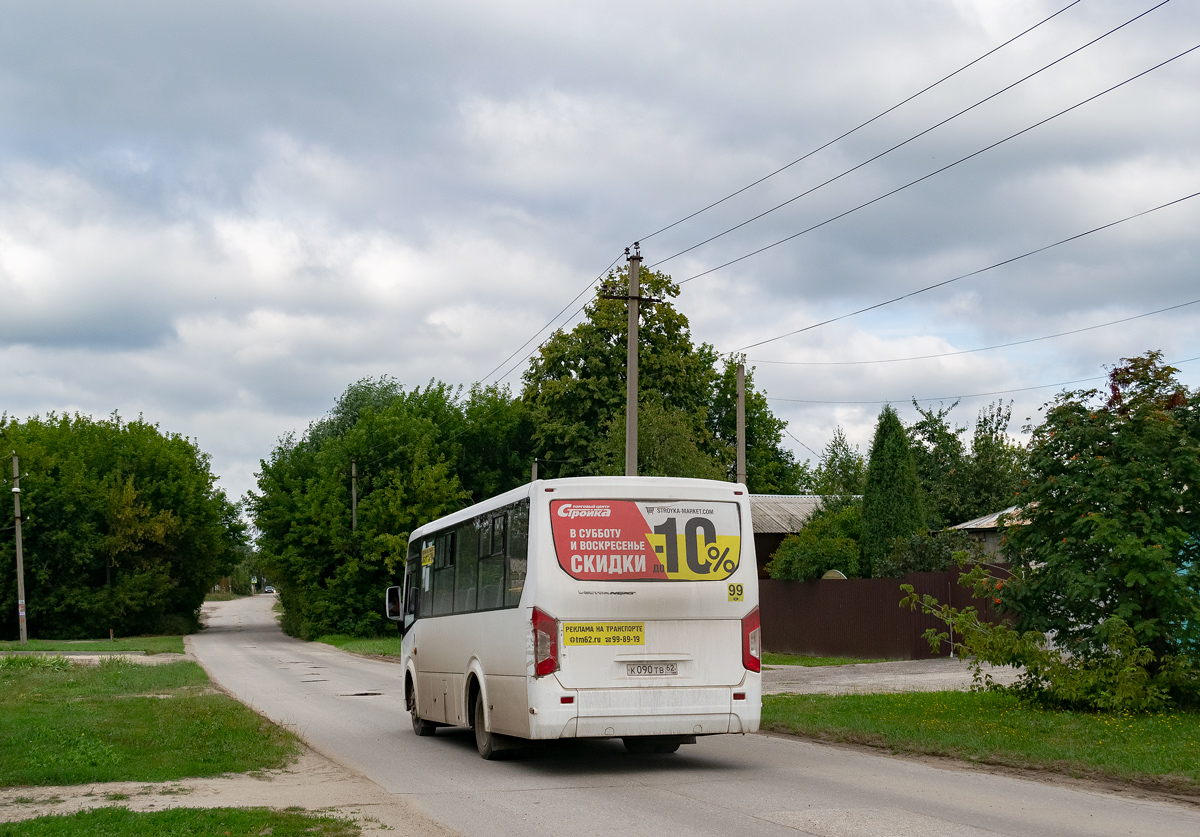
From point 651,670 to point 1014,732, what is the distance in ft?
14.4

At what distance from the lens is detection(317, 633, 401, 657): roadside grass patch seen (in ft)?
133

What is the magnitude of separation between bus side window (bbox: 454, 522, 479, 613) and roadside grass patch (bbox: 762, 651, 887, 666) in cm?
1541

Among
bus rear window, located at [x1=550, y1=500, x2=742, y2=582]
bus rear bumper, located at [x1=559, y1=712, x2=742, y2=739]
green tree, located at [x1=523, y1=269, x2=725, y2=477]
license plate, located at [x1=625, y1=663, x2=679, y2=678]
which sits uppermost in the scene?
green tree, located at [x1=523, y1=269, x2=725, y2=477]

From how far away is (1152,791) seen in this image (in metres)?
10.0

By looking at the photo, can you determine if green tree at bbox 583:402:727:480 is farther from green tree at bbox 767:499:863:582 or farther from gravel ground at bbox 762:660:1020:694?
gravel ground at bbox 762:660:1020:694

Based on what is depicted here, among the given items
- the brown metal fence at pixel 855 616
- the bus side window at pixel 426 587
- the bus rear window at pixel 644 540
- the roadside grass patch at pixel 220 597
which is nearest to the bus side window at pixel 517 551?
the bus rear window at pixel 644 540

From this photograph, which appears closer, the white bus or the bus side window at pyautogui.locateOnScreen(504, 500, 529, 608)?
the white bus

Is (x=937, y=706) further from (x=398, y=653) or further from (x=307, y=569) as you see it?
(x=307, y=569)

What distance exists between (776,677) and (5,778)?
1623 centimetres

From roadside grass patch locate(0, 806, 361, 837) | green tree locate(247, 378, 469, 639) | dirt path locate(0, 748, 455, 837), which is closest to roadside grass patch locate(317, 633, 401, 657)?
green tree locate(247, 378, 469, 639)

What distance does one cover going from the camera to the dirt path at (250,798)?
9.03m

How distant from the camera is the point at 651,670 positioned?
11500mm

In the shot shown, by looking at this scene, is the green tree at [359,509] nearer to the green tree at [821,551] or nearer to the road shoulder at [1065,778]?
the green tree at [821,551]

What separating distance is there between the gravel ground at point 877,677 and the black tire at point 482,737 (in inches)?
324
